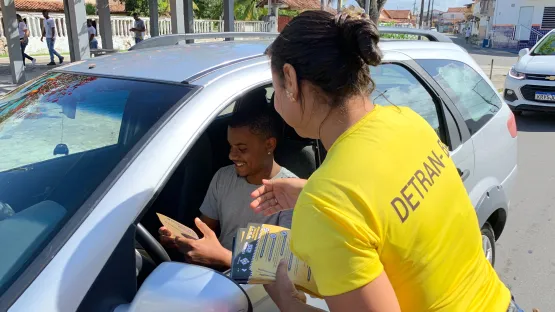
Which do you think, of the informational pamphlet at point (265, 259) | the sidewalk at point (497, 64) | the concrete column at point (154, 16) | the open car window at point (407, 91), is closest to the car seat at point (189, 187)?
the informational pamphlet at point (265, 259)

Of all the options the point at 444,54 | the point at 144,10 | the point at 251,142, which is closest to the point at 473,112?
the point at 444,54

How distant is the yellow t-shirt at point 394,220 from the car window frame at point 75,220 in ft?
1.97

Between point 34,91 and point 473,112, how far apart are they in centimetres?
239

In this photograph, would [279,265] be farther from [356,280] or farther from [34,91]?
[34,91]

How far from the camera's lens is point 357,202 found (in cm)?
99

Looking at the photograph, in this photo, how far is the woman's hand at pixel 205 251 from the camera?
5.91 ft

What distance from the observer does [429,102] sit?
2.63 m

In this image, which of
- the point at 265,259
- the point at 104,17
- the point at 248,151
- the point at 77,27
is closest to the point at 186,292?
the point at 265,259

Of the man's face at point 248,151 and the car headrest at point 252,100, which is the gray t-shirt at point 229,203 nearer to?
the man's face at point 248,151

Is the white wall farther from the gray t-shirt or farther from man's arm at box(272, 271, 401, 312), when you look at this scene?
man's arm at box(272, 271, 401, 312)

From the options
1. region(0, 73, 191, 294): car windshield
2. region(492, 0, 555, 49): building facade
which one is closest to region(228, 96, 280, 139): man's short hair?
region(0, 73, 191, 294): car windshield

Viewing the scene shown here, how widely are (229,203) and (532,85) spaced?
848 centimetres

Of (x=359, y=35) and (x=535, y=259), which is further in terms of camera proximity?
(x=535, y=259)

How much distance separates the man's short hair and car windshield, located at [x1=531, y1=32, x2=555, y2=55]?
374 inches
